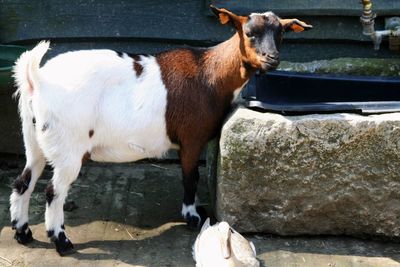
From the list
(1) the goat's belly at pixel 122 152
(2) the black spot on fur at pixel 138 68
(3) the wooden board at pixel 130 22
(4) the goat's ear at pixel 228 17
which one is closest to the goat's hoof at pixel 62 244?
(1) the goat's belly at pixel 122 152

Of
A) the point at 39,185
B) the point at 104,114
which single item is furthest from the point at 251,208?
the point at 39,185

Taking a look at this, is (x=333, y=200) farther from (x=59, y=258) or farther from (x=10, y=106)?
(x=10, y=106)

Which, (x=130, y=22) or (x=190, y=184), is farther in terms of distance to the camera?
(x=130, y=22)

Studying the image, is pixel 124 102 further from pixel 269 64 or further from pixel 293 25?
pixel 293 25

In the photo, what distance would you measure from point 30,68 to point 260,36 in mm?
1546

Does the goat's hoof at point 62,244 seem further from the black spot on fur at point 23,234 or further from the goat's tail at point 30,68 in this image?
the goat's tail at point 30,68

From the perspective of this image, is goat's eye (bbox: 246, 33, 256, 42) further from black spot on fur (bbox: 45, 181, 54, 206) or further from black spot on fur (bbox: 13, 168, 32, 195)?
black spot on fur (bbox: 13, 168, 32, 195)

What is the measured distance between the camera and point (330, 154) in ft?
15.9

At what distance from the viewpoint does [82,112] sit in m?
4.79

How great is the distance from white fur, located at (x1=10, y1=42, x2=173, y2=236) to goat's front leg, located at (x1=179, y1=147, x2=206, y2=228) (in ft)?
0.56

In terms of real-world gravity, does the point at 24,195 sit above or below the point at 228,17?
below

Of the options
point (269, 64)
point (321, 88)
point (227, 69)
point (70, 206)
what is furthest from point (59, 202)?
point (321, 88)

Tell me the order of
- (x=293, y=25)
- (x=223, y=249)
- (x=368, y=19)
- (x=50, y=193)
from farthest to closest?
(x=368, y=19)
(x=293, y=25)
(x=50, y=193)
(x=223, y=249)

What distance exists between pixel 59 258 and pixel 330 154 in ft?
6.57
